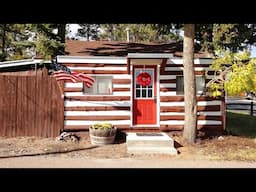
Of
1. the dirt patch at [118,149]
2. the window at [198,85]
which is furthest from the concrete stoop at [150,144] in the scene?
the window at [198,85]

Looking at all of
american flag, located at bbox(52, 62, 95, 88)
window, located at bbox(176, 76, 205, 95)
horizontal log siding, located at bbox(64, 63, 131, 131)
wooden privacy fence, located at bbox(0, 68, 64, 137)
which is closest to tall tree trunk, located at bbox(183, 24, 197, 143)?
window, located at bbox(176, 76, 205, 95)

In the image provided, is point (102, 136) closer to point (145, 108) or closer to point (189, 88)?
point (145, 108)

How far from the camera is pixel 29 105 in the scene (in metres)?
12.0

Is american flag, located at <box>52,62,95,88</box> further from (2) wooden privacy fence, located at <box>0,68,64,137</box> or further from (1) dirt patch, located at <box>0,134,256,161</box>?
(1) dirt patch, located at <box>0,134,256,161</box>

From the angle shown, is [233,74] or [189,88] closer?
[189,88]

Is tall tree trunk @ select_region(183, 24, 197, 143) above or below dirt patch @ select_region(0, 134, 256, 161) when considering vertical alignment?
above

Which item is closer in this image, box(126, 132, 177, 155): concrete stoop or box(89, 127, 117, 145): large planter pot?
box(126, 132, 177, 155): concrete stoop

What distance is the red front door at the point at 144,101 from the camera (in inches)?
487

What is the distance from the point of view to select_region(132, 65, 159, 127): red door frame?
12.4m

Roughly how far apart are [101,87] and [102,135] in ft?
6.99

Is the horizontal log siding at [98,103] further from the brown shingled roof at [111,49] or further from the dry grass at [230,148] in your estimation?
the dry grass at [230,148]

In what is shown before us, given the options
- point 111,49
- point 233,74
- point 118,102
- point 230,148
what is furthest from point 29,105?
point 233,74

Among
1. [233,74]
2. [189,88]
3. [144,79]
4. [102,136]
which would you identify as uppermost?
[233,74]

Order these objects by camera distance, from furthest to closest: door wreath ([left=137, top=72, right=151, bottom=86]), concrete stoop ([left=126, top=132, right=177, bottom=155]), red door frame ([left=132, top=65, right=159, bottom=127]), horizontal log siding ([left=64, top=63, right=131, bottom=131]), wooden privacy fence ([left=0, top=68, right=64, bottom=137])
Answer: red door frame ([left=132, top=65, right=159, bottom=127]), door wreath ([left=137, top=72, right=151, bottom=86]), horizontal log siding ([left=64, top=63, right=131, bottom=131]), wooden privacy fence ([left=0, top=68, right=64, bottom=137]), concrete stoop ([left=126, top=132, right=177, bottom=155])
